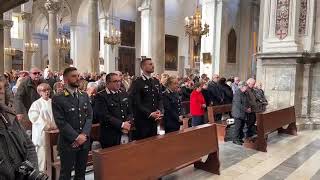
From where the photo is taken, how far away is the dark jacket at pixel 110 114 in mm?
4121

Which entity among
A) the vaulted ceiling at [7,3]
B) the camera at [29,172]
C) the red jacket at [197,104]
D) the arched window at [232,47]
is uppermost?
the arched window at [232,47]

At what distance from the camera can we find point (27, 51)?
20.4 m

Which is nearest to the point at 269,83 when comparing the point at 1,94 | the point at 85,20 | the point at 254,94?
the point at 254,94

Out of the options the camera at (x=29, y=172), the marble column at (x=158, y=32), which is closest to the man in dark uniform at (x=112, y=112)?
the camera at (x=29, y=172)

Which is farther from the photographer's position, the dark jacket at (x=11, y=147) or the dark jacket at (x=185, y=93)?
the dark jacket at (x=185, y=93)

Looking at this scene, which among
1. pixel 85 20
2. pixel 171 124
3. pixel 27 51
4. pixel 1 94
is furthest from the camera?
pixel 85 20

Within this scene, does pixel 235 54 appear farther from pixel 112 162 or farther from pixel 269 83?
pixel 112 162

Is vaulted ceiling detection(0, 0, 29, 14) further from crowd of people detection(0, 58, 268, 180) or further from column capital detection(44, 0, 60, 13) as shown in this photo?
column capital detection(44, 0, 60, 13)

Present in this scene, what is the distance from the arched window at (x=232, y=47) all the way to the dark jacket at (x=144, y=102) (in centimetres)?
1426

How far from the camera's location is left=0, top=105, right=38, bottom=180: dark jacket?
6.70 ft

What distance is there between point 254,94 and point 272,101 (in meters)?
1.58

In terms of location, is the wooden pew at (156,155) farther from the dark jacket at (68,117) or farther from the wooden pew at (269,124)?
the wooden pew at (269,124)

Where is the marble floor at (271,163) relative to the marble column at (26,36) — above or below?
below

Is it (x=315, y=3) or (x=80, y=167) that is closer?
(x=80, y=167)
